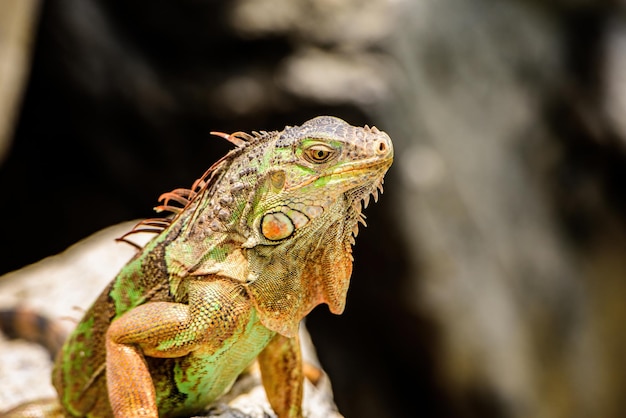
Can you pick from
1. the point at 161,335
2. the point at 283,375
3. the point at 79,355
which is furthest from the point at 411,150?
the point at 161,335

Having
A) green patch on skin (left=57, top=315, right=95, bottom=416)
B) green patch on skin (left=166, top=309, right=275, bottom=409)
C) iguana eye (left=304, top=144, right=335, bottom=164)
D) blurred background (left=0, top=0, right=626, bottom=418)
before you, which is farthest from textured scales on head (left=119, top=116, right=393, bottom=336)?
blurred background (left=0, top=0, right=626, bottom=418)

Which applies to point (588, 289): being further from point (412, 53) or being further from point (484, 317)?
point (412, 53)

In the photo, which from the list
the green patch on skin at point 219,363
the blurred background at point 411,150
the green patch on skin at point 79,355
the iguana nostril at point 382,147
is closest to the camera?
the iguana nostril at point 382,147

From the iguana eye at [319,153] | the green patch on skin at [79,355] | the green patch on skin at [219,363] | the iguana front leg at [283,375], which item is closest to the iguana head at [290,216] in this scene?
the iguana eye at [319,153]

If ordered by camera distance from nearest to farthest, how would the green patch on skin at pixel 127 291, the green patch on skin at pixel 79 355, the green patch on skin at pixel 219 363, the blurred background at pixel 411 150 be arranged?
the green patch on skin at pixel 219 363
the green patch on skin at pixel 127 291
the green patch on skin at pixel 79 355
the blurred background at pixel 411 150

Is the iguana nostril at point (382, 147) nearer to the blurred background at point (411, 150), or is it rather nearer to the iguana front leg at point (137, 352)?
the iguana front leg at point (137, 352)

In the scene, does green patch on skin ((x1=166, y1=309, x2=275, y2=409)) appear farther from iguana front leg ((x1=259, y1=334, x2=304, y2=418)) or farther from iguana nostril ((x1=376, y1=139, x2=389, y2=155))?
iguana nostril ((x1=376, y1=139, x2=389, y2=155))

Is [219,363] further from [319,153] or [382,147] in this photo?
[382,147]
